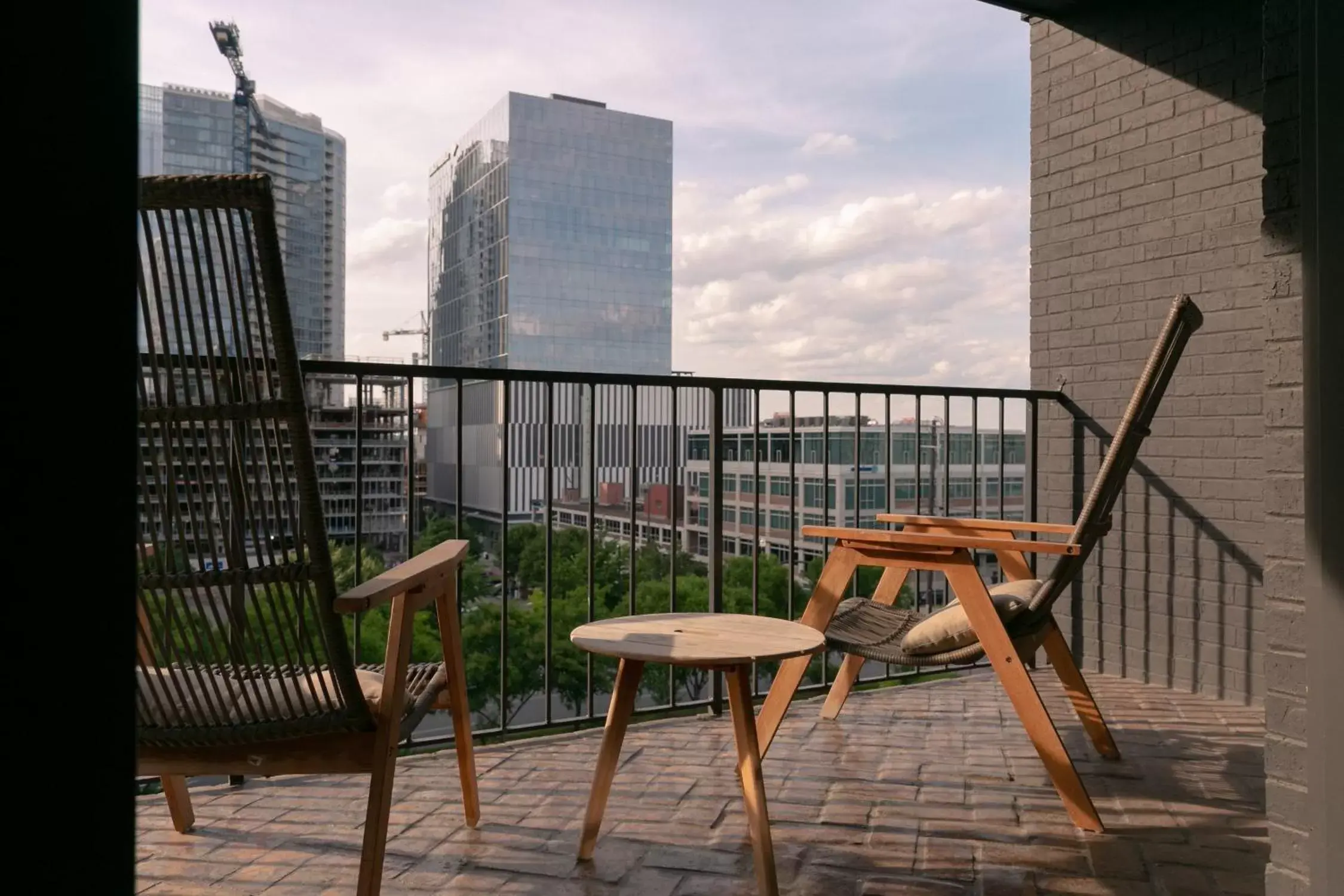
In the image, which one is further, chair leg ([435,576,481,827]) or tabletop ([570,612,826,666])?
chair leg ([435,576,481,827])

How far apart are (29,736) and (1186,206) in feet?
12.5

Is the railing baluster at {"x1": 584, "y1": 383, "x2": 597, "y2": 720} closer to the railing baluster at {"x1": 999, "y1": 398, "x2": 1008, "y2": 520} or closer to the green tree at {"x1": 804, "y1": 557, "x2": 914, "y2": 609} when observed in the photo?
the green tree at {"x1": 804, "y1": 557, "x2": 914, "y2": 609}

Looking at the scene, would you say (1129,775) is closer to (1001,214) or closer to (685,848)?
(685,848)

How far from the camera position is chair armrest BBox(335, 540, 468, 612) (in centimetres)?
141

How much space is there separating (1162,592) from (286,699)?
125 inches

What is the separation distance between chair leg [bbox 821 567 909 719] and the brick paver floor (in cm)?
8

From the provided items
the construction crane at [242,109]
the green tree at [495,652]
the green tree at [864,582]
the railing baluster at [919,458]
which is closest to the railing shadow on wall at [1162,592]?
the railing baluster at [919,458]

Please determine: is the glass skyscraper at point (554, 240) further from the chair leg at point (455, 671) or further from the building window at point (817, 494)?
the chair leg at point (455, 671)

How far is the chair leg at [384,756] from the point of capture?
4.87ft

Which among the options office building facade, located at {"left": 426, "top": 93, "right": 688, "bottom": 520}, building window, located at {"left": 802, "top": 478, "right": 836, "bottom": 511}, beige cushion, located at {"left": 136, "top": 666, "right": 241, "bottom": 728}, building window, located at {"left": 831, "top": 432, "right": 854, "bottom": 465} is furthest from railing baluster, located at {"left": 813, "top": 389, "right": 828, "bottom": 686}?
office building facade, located at {"left": 426, "top": 93, "right": 688, "bottom": 520}

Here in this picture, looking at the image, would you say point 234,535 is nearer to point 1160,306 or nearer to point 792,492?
point 792,492

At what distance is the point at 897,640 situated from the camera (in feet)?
7.92

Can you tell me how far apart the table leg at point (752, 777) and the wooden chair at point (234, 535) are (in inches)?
24.4

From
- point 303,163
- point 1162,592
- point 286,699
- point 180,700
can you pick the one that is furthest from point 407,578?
point 303,163
